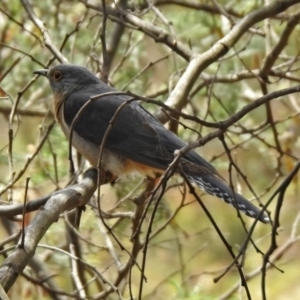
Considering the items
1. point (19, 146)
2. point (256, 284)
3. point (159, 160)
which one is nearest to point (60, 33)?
point (19, 146)

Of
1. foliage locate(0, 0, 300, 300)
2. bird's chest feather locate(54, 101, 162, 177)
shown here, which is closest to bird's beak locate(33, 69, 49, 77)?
foliage locate(0, 0, 300, 300)

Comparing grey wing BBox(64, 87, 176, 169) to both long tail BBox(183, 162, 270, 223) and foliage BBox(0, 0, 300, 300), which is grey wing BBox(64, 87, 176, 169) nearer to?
foliage BBox(0, 0, 300, 300)

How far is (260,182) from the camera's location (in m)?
7.48

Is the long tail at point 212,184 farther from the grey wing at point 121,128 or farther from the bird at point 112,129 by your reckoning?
the grey wing at point 121,128

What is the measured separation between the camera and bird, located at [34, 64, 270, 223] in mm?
4352

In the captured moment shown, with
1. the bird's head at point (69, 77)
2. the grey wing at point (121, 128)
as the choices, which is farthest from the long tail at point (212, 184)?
the bird's head at point (69, 77)

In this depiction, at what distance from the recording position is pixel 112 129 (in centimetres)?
462

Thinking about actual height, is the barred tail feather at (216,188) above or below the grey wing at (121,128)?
below

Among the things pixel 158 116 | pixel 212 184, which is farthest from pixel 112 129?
pixel 212 184

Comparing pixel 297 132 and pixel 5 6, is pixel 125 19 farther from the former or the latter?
pixel 297 132

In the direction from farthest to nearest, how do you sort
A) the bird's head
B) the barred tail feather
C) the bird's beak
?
the bird's head < the bird's beak < the barred tail feather

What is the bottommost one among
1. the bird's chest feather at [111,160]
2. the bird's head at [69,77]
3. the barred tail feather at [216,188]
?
the barred tail feather at [216,188]

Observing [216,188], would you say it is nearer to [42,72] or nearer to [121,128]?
[121,128]

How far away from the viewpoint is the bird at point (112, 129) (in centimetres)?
435
